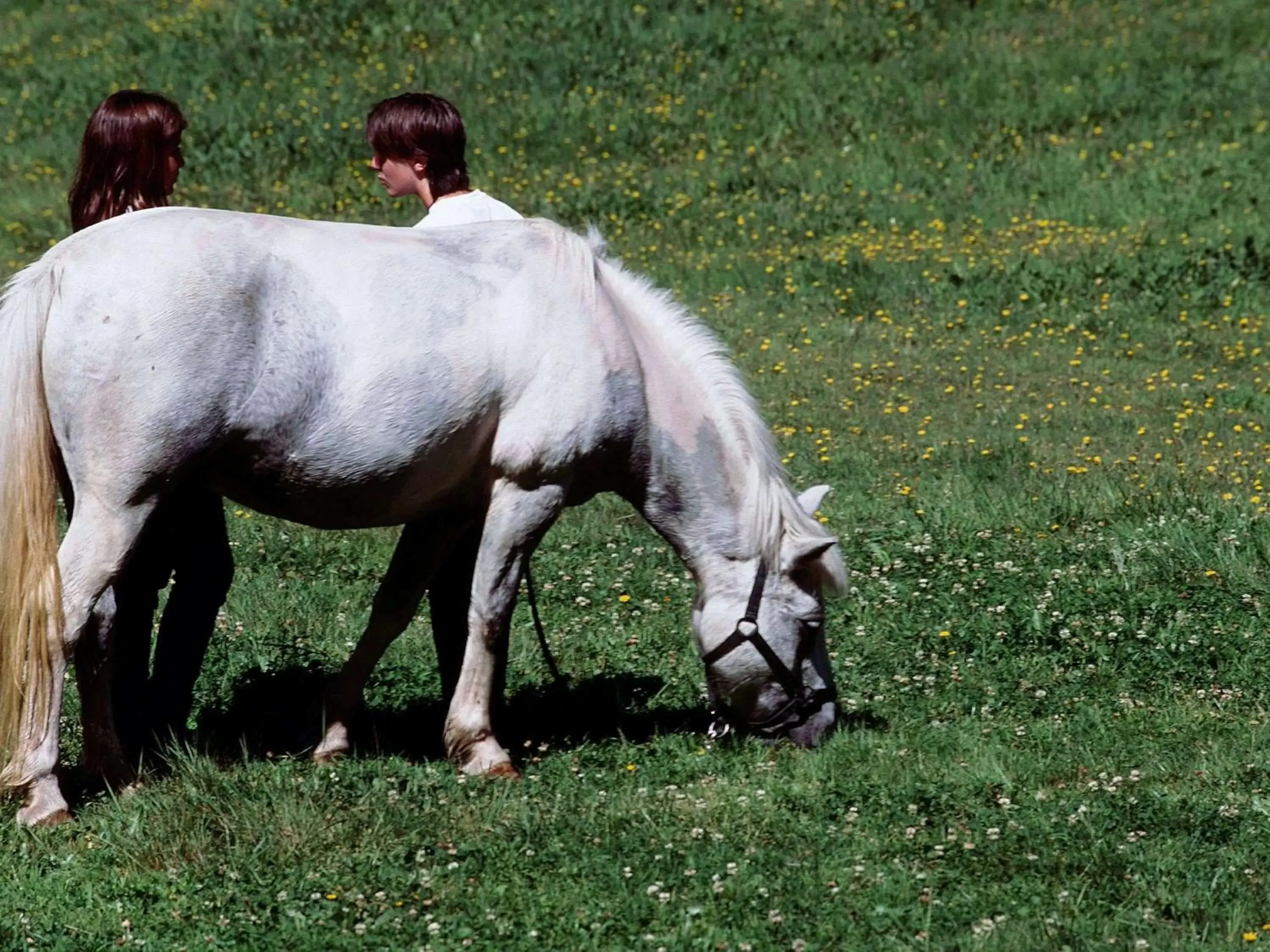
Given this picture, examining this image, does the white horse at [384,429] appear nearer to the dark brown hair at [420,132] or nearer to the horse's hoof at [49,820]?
the horse's hoof at [49,820]

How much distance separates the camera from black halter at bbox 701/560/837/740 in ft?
19.4

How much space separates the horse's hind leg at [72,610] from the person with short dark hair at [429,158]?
153 centimetres

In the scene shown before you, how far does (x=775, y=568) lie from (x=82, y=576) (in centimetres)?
231

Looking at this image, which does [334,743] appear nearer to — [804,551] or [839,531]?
[804,551]

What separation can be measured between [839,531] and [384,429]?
373 cm

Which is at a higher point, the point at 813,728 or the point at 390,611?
the point at 390,611

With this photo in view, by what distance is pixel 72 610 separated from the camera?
5031mm

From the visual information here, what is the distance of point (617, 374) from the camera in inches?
221

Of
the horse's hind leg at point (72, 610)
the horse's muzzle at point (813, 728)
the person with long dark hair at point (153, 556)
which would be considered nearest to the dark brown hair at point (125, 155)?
the person with long dark hair at point (153, 556)

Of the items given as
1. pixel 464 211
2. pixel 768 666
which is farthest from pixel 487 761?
pixel 464 211

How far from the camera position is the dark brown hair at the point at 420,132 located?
589 centimetres

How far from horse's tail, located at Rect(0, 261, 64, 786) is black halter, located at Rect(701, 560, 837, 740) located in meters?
2.24

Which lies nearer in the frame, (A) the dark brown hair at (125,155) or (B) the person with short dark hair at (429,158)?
(A) the dark brown hair at (125,155)

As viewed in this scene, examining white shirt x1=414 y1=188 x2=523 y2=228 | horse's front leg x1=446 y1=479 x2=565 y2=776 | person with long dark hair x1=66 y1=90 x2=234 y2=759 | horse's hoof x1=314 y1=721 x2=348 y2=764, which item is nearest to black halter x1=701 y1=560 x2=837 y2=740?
horse's front leg x1=446 y1=479 x2=565 y2=776
